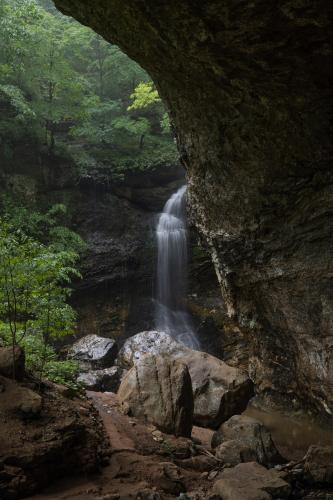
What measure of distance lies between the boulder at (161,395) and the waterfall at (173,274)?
6.83 meters

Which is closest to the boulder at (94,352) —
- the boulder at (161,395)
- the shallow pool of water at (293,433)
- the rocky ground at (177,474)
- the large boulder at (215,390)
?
the large boulder at (215,390)

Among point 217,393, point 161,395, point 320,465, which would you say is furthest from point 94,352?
point 320,465

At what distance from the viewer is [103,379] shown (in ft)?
40.5

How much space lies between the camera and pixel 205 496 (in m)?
5.73

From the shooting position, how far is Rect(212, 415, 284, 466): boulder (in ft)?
24.3

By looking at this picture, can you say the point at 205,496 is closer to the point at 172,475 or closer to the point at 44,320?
the point at 172,475

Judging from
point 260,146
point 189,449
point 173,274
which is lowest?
point 189,449

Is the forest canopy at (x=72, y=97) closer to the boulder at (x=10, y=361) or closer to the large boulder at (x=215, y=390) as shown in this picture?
the large boulder at (x=215, y=390)

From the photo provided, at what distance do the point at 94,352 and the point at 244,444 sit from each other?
7.01m

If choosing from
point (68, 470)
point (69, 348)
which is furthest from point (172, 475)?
point (69, 348)

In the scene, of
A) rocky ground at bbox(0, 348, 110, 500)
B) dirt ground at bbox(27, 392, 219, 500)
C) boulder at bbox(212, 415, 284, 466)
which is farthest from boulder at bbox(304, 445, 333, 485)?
rocky ground at bbox(0, 348, 110, 500)

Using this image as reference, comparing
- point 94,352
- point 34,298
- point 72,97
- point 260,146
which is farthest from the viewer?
point 72,97

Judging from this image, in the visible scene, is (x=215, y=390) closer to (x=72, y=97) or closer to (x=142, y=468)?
(x=142, y=468)

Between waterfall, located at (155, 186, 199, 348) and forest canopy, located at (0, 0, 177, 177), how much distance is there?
277cm
